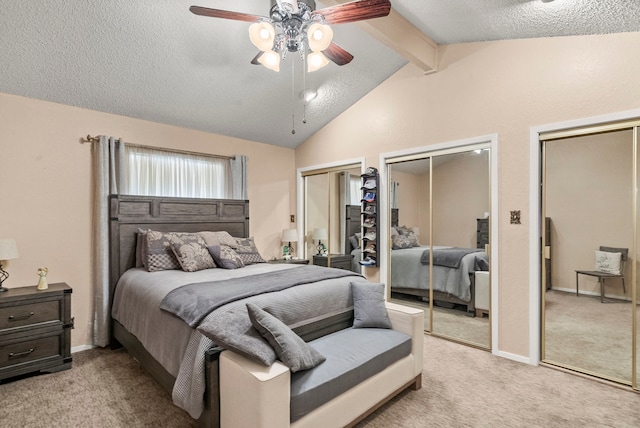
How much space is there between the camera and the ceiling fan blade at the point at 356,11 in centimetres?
197

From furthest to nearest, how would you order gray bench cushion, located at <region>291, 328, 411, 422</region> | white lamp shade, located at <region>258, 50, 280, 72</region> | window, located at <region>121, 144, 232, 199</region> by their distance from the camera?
1. window, located at <region>121, 144, 232, 199</region>
2. white lamp shade, located at <region>258, 50, 280, 72</region>
3. gray bench cushion, located at <region>291, 328, 411, 422</region>

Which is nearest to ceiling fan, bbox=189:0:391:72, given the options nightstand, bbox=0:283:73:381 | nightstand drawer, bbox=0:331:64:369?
nightstand, bbox=0:283:73:381

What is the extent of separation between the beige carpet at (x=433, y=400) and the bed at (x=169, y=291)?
0.73 feet

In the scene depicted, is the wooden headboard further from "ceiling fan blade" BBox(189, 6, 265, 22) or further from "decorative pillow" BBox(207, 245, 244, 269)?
"ceiling fan blade" BBox(189, 6, 265, 22)

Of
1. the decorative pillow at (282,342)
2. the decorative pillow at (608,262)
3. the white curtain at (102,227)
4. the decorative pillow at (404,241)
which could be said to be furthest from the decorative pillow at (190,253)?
the decorative pillow at (608,262)

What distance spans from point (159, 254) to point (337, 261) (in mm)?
2452

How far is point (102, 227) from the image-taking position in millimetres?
3463

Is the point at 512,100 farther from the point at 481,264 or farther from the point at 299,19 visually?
the point at 299,19

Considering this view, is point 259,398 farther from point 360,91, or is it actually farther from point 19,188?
point 360,91

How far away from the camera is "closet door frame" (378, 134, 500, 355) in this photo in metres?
3.26

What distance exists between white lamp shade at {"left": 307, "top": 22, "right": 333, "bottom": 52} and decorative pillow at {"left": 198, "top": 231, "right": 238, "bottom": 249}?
255cm

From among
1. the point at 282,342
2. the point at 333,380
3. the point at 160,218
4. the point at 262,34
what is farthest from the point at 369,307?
the point at 160,218

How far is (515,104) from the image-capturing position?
3148 millimetres

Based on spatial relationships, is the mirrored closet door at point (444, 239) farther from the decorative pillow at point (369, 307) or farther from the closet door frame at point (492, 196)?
the decorative pillow at point (369, 307)
